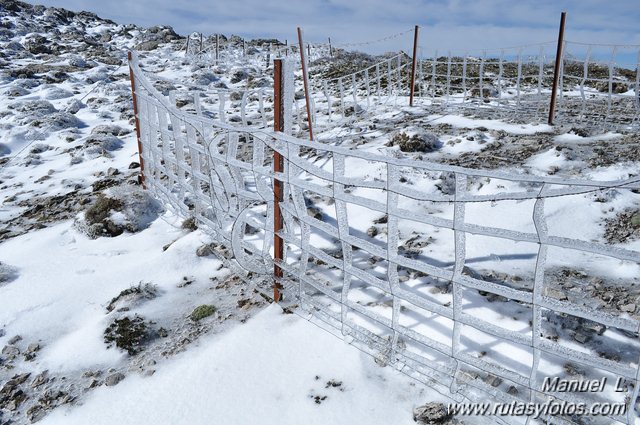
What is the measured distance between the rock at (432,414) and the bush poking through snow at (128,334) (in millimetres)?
2526

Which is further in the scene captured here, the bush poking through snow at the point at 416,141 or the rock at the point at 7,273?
the bush poking through snow at the point at 416,141

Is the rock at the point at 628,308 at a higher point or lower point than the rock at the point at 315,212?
lower

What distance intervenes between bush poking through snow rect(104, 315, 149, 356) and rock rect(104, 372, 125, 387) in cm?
27

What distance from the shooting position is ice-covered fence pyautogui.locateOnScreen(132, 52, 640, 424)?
8.30ft

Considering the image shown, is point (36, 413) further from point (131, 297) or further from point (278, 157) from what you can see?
point (278, 157)

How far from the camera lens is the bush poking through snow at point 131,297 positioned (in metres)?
4.46

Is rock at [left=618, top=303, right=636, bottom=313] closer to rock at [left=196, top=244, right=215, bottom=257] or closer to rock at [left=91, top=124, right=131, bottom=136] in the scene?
rock at [left=196, top=244, right=215, bottom=257]

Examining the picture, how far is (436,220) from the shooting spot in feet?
8.99

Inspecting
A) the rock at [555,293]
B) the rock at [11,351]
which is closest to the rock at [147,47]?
the rock at [11,351]

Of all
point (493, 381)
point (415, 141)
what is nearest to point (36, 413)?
point (493, 381)

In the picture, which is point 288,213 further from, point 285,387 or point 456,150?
point 456,150

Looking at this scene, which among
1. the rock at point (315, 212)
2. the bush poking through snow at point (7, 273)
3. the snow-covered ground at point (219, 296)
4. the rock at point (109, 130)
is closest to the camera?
the snow-covered ground at point (219, 296)

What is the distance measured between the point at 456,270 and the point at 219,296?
2732mm

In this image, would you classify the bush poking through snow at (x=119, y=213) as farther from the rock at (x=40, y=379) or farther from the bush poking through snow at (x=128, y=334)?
the rock at (x=40, y=379)
